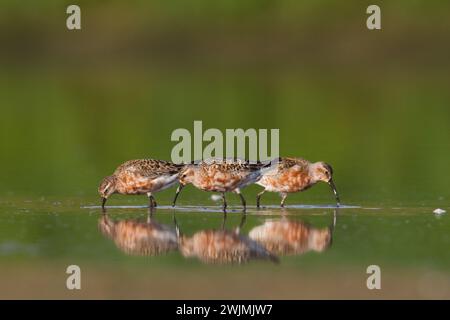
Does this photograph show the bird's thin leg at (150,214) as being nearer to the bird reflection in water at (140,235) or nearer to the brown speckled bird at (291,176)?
the bird reflection in water at (140,235)

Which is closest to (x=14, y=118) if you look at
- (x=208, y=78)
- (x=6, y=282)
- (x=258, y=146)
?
(x=258, y=146)

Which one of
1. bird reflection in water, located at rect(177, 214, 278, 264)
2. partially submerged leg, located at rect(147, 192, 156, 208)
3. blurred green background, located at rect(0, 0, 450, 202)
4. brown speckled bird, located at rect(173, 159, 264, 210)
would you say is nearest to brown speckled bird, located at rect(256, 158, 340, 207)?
brown speckled bird, located at rect(173, 159, 264, 210)

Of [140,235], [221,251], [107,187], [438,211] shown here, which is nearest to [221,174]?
[107,187]

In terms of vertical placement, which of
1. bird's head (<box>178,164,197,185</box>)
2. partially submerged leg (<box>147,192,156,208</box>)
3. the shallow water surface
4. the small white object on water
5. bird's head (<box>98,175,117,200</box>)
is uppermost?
bird's head (<box>178,164,197,185</box>)

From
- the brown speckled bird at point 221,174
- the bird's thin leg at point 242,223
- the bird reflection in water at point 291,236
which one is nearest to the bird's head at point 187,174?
the brown speckled bird at point 221,174

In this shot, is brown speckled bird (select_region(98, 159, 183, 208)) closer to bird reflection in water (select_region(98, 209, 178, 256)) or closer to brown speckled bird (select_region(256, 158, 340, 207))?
bird reflection in water (select_region(98, 209, 178, 256))
